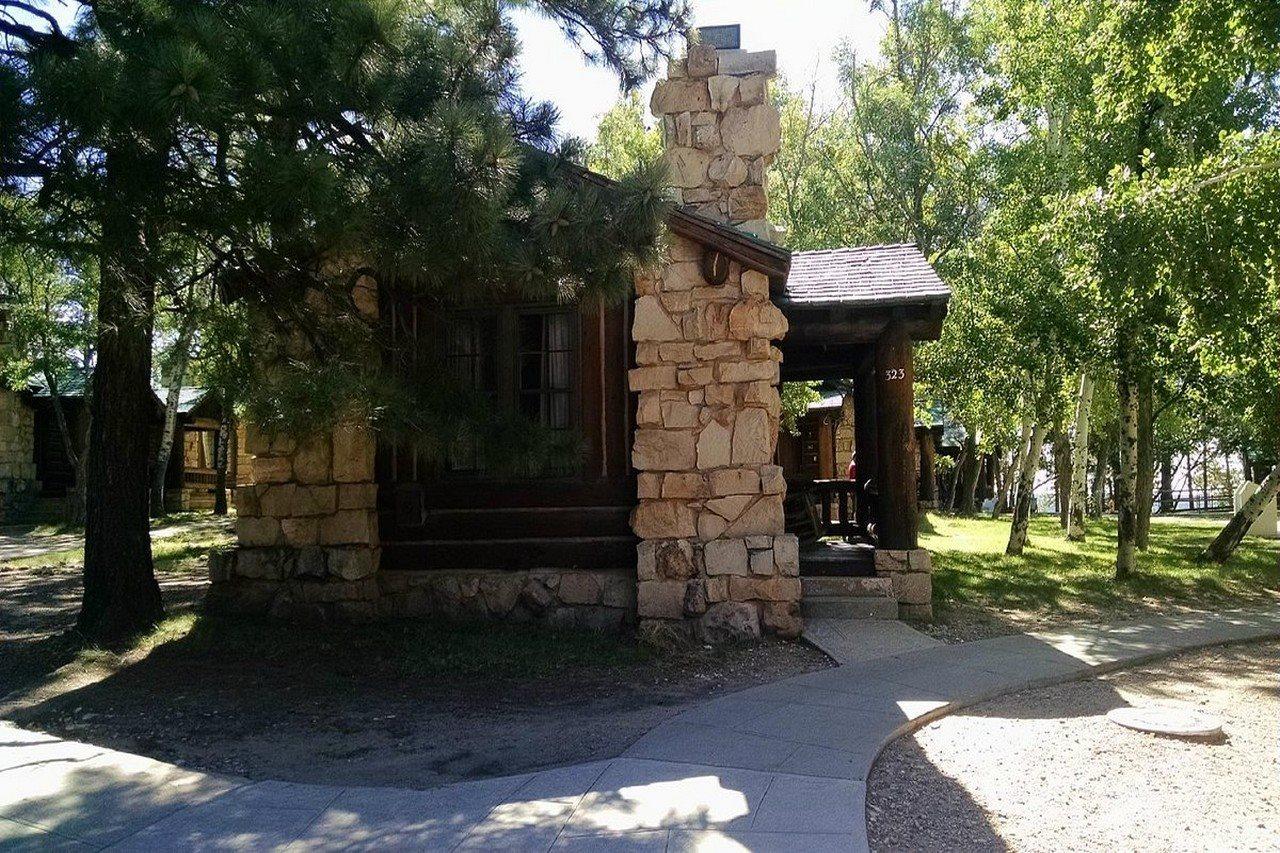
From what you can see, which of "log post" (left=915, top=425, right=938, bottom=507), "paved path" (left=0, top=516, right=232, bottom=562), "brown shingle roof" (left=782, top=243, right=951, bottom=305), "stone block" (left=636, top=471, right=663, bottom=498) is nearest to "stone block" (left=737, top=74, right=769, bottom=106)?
"brown shingle roof" (left=782, top=243, right=951, bottom=305)

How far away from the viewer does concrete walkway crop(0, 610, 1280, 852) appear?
12.5 ft

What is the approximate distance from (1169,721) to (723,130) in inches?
286

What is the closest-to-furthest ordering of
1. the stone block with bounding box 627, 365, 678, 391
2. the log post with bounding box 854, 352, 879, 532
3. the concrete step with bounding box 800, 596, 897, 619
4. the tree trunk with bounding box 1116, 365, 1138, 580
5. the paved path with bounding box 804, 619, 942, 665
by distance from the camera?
the paved path with bounding box 804, 619, 942, 665 < the stone block with bounding box 627, 365, 678, 391 < the concrete step with bounding box 800, 596, 897, 619 < the log post with bounding box 854, 352, 879, 532 < the tree trunk with bounding box 1116, 365, 1138, 580

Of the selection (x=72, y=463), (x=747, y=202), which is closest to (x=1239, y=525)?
(x=747, y=202)

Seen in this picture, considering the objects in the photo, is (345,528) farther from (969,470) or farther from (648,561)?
(969,470)

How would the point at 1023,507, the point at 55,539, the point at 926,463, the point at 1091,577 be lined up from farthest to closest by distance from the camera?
the point at 926,463
the point at 55,539
the point at 1023,507
the point at 1091,577

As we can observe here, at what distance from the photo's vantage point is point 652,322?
327 inches

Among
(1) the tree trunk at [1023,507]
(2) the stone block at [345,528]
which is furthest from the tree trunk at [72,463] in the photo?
(1) the tree trunk at [1023,507]

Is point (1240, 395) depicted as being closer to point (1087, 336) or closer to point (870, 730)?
point (1087, 336)

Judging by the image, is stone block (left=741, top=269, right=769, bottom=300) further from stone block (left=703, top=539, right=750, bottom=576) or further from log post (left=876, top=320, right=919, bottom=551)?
stone block (left=703, top=539, right=750, bottom=576)

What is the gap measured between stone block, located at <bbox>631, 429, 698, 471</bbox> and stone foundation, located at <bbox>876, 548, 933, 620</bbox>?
240 cm

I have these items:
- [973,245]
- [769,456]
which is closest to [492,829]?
[769,456]

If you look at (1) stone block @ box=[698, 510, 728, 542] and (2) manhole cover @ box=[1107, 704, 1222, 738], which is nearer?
(2) manhole cover @ box=[1107, 704, 1222, 738]

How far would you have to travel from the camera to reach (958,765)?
4965mm
